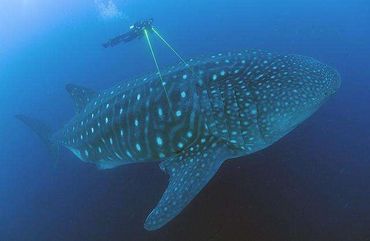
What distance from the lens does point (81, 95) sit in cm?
725

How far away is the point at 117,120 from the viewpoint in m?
5.87

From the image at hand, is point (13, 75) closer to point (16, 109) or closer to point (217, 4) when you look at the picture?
point (16, 109)

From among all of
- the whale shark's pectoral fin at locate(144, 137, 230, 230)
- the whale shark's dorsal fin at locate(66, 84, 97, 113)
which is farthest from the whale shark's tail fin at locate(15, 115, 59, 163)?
the whale shark's pectoral fin at locate(144, 137, 230, 230)

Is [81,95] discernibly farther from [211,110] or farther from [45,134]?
[211,110]

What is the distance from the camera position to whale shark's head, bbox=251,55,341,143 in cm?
471

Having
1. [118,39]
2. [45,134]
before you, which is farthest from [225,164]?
[118,39]

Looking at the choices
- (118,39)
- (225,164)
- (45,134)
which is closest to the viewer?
(225,164)

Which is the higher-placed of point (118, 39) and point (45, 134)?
point (118, 39)

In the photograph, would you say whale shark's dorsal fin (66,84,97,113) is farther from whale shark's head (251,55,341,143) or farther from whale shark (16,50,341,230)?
whale shark's head (251,55,341,143)

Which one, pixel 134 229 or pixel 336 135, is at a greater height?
pixel 336 135

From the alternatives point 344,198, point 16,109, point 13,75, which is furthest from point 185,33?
point 344,198

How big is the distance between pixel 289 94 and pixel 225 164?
2173mm

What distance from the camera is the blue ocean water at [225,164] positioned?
557cm

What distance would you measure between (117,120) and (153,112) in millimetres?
805
